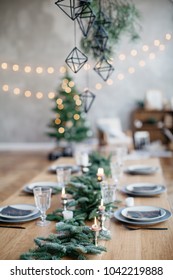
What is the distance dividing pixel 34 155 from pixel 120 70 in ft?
7.47

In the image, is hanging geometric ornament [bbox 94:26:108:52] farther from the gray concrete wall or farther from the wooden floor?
the gray concrete wall

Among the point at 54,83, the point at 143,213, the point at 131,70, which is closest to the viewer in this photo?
the point at 143,213

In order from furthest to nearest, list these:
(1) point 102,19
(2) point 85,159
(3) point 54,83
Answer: (3) point 54,83
(1) point 102,19
(2) point 85,159

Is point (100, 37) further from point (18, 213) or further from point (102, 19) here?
point (18, 213)

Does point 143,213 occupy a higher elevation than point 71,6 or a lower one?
lower

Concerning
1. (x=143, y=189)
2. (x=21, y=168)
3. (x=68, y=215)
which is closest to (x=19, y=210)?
(x=68, y=215)

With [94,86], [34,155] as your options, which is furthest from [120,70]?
[34,155]

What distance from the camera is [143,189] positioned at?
2.29m

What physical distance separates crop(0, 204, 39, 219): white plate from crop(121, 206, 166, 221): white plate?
0.41 meters

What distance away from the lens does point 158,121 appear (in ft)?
25.7

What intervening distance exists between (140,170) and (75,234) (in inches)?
56.1
